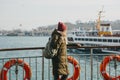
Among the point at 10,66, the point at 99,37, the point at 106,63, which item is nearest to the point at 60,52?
the point at 10,66

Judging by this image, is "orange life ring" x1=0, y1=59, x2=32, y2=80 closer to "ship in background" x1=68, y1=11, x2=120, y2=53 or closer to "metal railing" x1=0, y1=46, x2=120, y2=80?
"metal railing" x1=0, y1=46, x2=120, y2=80

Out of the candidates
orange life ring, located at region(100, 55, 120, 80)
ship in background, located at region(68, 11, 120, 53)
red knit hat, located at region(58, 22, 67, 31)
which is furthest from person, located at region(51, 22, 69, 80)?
ship in background, located at region(68, 11, 120, 53)

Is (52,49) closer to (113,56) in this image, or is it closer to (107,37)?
(113,56)

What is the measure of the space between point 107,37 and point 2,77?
169 ft

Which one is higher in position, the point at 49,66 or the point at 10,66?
the point at 10,66

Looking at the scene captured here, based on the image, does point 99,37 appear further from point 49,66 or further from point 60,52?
point 60,52

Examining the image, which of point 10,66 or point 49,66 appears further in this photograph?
point 49,66

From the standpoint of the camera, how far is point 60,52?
21.9 ft

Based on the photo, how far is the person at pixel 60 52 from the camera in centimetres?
655

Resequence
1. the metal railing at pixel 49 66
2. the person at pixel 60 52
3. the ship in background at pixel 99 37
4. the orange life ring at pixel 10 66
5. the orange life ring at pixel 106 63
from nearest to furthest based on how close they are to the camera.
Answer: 1. the person at pixel 60 52
2. the orange life ring at pixel 10 66
3. the metal railing at pixel 49 66
4. the orange life ring at pixel 106 63
5. the ship in background at pixel 99 37

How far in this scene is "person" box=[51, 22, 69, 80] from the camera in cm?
655

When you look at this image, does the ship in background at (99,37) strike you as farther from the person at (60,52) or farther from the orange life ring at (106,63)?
the person at (60,52)

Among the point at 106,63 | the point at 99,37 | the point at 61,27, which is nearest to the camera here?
the point at 61,27

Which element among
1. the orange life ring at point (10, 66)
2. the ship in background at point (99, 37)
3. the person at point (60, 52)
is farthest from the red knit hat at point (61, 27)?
the ship in background at point (99, 37)
